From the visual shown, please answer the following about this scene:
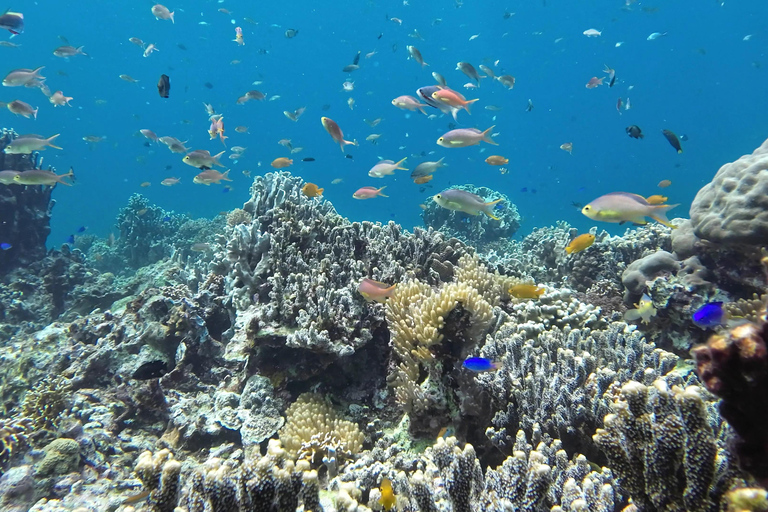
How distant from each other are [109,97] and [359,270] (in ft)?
404

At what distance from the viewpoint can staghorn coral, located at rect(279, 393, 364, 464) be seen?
3.61 meters

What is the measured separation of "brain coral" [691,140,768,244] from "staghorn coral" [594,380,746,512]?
4.50 meters

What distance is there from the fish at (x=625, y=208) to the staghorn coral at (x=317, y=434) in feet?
13.3

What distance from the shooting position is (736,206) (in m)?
4.93

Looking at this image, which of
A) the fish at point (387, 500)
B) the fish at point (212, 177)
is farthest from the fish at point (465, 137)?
the fish at point (387, 500)

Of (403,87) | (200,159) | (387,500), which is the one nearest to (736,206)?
(387,500)

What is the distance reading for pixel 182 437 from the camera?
4410 mm

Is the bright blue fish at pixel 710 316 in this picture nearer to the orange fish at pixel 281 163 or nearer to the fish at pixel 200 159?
the fish at pixel 200 159

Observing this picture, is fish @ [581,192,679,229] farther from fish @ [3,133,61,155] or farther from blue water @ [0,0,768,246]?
blue water @ [0,0,768,246]

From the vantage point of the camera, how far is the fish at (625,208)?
458cm

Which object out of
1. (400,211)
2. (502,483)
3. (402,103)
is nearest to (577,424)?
(502,483)

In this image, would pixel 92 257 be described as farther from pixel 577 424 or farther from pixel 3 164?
pixel 577 424

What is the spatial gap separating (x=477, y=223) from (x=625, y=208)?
943 cm

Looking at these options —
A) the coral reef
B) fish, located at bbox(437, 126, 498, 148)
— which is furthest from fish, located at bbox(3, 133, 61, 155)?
the coral reef
